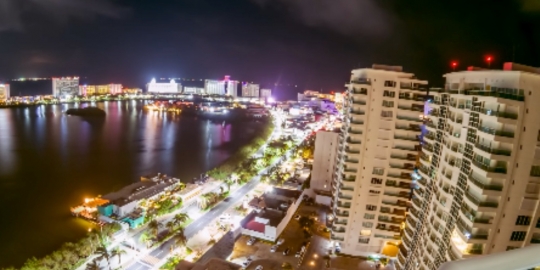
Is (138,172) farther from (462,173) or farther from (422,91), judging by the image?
(462,173)

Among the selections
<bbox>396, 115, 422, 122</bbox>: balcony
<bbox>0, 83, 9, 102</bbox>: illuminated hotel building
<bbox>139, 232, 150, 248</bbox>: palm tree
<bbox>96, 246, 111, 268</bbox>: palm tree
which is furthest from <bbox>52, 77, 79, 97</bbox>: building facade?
<bbox>396, 115, 422, 122</bbox>: balcony

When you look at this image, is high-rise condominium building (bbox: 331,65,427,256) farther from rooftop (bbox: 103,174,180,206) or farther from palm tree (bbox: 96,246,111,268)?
rooftop (bbox: 103,174,180,206)

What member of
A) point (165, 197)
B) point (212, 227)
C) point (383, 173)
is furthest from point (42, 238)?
point (383, 173)

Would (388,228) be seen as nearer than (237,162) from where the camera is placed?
Yes

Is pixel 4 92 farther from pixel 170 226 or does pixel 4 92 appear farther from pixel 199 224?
pixel 199 224

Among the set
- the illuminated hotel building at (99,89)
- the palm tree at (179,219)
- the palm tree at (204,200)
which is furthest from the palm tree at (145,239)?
the illuminated hotel building at (99,89)

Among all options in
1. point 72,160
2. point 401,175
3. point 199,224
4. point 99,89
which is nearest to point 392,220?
point 401,175
